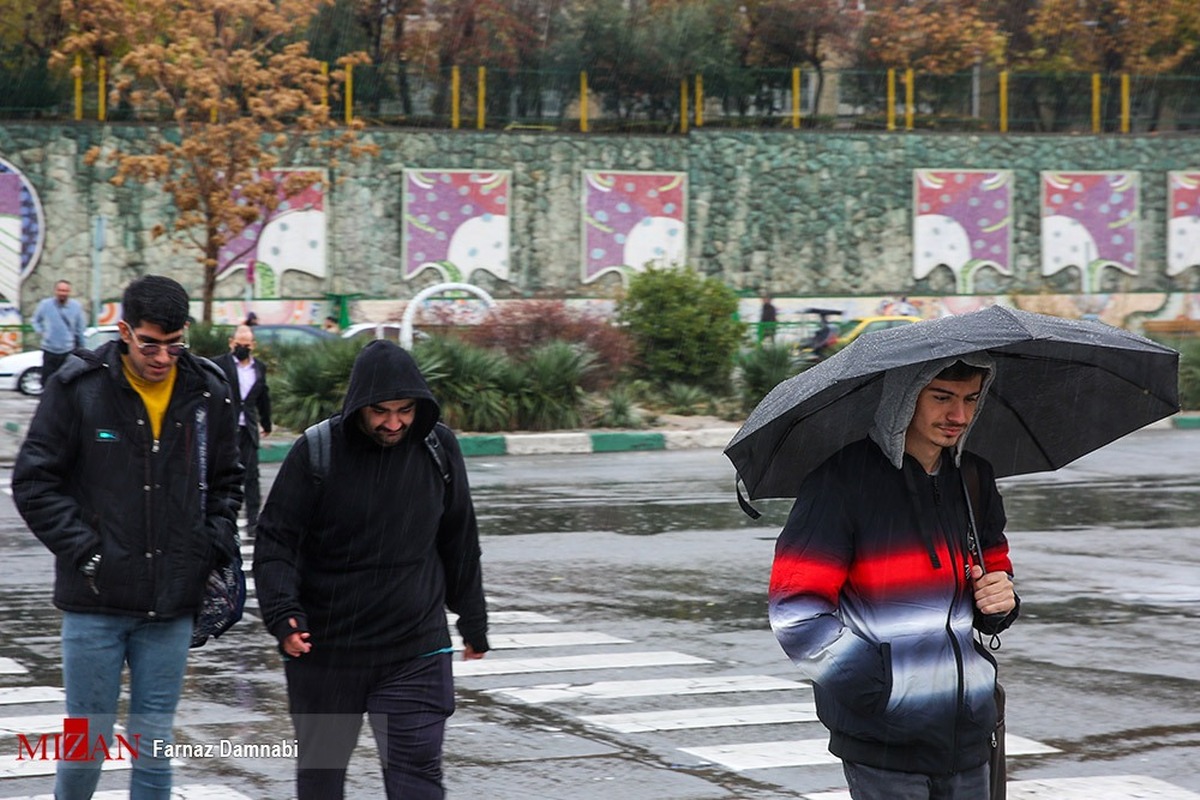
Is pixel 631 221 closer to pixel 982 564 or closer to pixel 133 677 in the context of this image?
pixel 133 677

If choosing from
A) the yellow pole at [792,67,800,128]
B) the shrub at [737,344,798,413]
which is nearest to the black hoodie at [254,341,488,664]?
the shrub at [737,344,798,413]

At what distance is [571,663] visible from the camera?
29.5 feet

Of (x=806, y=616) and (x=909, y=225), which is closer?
(x=806, y=616)

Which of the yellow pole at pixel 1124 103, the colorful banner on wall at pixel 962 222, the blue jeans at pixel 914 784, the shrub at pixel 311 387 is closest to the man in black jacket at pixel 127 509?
the blue jeans at pixel 914 784

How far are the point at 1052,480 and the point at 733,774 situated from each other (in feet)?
42.4

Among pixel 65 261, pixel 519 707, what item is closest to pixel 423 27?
pixel 65 261

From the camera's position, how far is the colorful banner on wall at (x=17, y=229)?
116 feet

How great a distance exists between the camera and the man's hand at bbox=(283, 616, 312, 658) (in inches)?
188

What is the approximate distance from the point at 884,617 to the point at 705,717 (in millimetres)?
4085

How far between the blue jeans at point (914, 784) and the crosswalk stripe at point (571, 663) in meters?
5.01

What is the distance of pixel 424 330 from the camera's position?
24750 mm

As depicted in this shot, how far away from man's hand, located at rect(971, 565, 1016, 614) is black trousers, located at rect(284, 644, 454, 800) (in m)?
1.72

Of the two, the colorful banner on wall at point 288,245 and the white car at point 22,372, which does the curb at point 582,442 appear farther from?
the colorful banner on wall at point 288,245

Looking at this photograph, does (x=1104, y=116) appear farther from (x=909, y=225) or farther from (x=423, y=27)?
(x=423, y=27)
